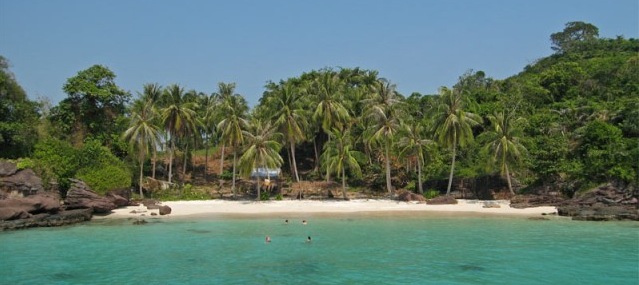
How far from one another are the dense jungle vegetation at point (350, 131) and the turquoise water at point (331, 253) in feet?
38.8

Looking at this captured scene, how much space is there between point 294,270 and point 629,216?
26.7 m

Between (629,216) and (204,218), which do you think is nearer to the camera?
(629,216)

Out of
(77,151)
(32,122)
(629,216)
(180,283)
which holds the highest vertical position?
(32,122)

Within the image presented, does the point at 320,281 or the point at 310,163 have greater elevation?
the point at 310,163

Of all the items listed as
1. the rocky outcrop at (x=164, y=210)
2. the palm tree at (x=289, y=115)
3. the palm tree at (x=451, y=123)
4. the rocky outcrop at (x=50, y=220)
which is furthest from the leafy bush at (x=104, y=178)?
the palm tree at (x=451, y=123)

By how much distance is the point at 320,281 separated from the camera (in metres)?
18.1

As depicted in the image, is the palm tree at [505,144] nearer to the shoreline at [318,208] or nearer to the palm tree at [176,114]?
the shoreline at [318,208]

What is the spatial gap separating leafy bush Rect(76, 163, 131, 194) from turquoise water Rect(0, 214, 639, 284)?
8215 mm

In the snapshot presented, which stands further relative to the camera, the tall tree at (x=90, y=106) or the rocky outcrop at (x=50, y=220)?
the tall tree at (x=90, y=106)

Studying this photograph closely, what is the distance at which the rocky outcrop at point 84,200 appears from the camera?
3828 cm

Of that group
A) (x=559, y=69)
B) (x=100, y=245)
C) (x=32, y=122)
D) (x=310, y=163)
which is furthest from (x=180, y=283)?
(x=559, y=69)

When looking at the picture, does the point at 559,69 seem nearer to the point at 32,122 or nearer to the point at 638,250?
the point at 638,250

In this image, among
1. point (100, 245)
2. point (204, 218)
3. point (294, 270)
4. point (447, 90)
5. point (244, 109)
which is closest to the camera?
point (294, 270)

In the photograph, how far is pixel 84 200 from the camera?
38.5m
